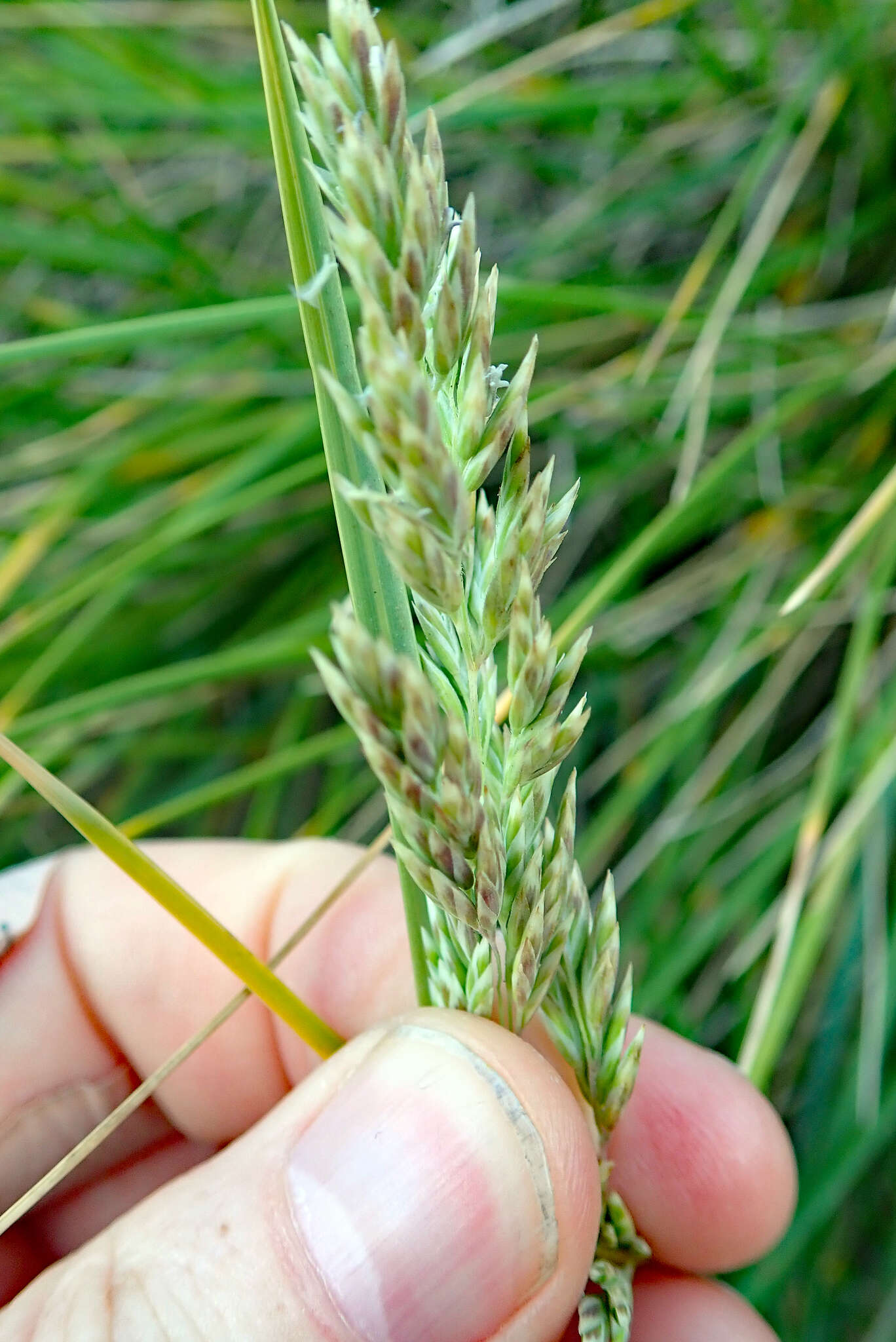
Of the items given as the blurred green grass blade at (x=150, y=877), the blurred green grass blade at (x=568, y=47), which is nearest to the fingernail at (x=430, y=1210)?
the blurred green grass blade at (x=150, y=877)

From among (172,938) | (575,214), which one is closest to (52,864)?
(172,938)

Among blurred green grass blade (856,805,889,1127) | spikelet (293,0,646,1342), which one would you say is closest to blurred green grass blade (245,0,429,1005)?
spikelet (293,0,646,1342)

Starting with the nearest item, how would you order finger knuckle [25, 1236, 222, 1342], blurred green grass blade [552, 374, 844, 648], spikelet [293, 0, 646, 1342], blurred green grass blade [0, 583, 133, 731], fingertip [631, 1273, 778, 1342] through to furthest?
spikelet [293, 0, 646, 1342] → finger knuckle [25, 1236, 222, 1342] → blurred green grass blade [552, 374, 844, 648] → fingertip [631, 1273, 778, 1342] → blurred green grass blade [0, 583, 133, 731]

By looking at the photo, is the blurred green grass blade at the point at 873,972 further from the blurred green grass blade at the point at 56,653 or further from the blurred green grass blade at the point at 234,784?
the blurred green grass blade at the point at 56,653

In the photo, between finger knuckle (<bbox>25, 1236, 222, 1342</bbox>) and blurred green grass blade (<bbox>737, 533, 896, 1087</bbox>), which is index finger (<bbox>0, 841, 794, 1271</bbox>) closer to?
blurred green grass blade (<bbox>737, 533, 896, 1087</bbox>)

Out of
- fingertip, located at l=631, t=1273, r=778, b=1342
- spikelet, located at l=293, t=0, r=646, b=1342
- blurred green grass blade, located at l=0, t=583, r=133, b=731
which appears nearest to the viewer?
spikelet, located at l=293, t=0, r=646, b=1342

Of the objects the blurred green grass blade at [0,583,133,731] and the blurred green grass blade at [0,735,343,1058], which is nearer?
the blurred green grass blade at [0,735,343,1058]

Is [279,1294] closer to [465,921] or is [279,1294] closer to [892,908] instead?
[465,921]

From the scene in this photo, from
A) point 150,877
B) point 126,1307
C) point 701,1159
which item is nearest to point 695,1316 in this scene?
point 701,1159
